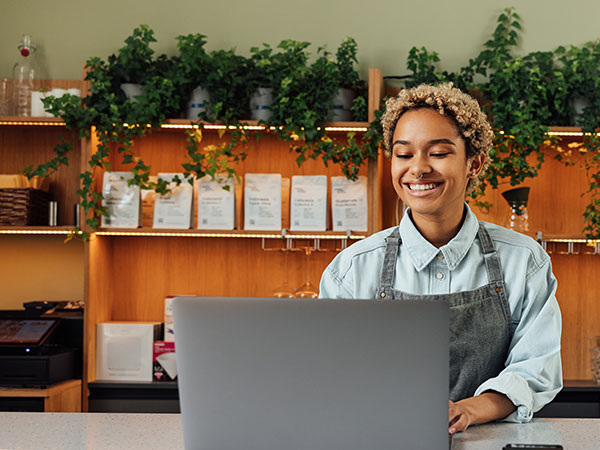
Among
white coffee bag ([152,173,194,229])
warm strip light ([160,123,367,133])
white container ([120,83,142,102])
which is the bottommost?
white coffee bag ([152,173,194,229])

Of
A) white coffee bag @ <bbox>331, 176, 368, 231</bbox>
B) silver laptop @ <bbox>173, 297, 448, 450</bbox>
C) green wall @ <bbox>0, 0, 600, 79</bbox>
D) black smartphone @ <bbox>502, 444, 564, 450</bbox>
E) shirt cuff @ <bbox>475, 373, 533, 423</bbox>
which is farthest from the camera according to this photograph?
green wall @ <bbox>0, 0, 600, 79</bbox>

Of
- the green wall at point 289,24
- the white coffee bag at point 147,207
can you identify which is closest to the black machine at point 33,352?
the white coffee bag at point 147,207

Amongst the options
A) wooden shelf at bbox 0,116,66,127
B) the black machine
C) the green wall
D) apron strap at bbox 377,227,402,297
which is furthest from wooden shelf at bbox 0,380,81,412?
apron strap at bbox 377,227,402,297

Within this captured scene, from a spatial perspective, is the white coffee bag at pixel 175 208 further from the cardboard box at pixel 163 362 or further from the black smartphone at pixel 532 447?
the black smartphone at pixel 532 447

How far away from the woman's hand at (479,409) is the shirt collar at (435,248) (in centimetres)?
35

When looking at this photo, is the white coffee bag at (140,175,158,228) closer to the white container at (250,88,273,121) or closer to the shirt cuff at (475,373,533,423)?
the white container at (250,88,273,121)

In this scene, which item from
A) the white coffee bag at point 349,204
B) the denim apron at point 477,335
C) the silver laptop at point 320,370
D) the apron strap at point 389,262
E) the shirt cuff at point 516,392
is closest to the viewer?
the silver laptop at point 320,370

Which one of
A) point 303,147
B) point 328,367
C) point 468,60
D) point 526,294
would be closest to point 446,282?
point 526,294

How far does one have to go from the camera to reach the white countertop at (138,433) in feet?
3.92

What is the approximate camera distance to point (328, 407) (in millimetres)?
955

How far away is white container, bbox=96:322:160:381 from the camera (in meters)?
3.22

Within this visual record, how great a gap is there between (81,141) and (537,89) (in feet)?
7.16

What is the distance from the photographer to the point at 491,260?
156cm

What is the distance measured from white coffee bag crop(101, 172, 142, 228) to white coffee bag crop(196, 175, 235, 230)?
31cm
